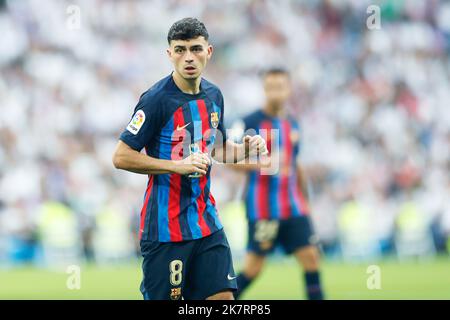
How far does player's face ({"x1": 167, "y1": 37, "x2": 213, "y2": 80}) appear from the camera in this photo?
6.11 metres

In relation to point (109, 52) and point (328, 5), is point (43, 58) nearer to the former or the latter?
point (109, 52)

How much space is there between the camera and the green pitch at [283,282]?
11305mm

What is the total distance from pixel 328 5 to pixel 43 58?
21.2 ft

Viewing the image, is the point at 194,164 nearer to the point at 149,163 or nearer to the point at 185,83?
the point at 149,163

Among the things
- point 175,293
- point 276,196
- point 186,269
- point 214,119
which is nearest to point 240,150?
point 214,119

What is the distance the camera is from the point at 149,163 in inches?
239

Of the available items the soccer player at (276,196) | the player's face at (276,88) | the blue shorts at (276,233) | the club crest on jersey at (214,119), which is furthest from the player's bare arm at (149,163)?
the player's face at (276,88)

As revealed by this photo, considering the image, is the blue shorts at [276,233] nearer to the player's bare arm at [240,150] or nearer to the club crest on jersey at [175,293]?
the player's bare arm at [240,150]

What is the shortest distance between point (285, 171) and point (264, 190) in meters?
0.31

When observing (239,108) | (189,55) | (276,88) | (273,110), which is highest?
(239,108)

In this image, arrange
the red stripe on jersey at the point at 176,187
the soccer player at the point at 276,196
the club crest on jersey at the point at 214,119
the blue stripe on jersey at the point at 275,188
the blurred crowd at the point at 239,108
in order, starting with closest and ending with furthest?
the red stripe on jersey at the point at 176,187, the club crest on jersey at the point at 214,119, the soccer player at the point at 276,196, the blue stripe on jersey at the point at 275,188, the blurred crowd at the point at 239,108

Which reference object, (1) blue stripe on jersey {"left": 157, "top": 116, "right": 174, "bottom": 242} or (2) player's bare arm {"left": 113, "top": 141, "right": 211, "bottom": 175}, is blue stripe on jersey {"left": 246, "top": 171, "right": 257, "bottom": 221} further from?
(2) player's bare arm {"left": 113, "top": 141, "right": 211, "bottom": 175}

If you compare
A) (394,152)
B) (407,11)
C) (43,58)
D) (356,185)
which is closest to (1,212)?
(43,58)

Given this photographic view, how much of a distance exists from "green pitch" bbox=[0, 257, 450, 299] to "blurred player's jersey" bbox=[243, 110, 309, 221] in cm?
170
